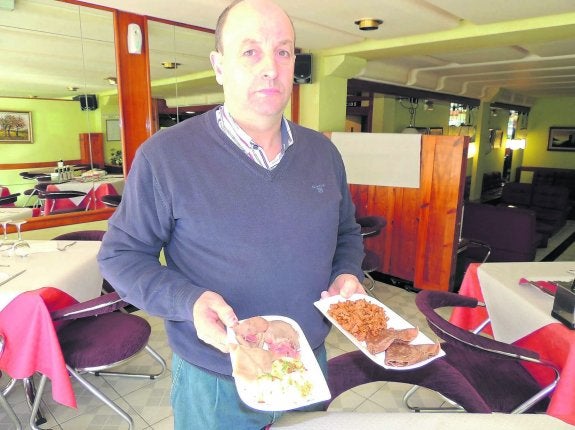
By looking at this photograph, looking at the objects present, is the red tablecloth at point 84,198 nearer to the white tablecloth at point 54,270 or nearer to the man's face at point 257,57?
the white tablecloth at point 54,270

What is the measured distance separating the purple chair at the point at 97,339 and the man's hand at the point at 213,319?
120 centimetres

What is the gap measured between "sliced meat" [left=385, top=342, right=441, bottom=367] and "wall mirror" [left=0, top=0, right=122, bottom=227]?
2858 mm

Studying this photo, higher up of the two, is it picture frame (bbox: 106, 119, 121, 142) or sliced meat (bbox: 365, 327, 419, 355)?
picture frame (bbox: 106, 119, 121, 142)

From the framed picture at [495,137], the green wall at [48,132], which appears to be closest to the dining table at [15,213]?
the green wall at [48,132]

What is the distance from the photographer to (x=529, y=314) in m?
1.75

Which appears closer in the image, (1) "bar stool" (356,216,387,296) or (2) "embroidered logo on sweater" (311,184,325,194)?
(2) "embroidered logo on sweater" (311,184,325,194)

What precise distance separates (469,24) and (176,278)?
336 centimetres

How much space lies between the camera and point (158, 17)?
3143 mm

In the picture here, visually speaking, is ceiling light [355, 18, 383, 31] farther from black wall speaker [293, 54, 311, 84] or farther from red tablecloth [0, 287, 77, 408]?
red tablecloth [0, 287, 77, 408]

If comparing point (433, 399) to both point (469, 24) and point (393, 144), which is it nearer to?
point (393, 144)

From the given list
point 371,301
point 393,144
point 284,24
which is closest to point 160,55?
point 393,144

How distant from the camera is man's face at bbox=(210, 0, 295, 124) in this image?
3.11ft

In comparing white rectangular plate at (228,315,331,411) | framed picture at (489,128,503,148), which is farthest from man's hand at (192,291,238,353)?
framed picture at (489,128,503,148)

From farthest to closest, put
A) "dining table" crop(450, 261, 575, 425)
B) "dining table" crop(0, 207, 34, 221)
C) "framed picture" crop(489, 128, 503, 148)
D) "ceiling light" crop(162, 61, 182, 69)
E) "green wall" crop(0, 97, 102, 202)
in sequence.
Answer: "framed picture" crop(489, 128, 503, 148) → "ceiling light" crop(162, 61, 182, 69) → "green wall" crop(0, 97, 102, 202) → "dining table" crop(0, 207, 34, 221) → "dining table" crop(450, 261, 575, 425)
